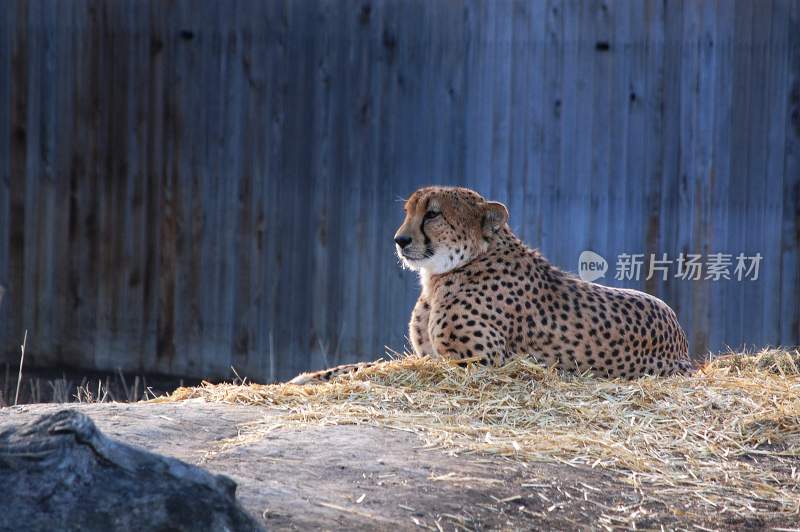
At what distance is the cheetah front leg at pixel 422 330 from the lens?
596cm

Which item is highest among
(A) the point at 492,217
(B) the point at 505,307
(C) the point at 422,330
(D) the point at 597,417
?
(A) the point at 492,217

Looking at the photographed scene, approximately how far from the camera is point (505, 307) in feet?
19.0

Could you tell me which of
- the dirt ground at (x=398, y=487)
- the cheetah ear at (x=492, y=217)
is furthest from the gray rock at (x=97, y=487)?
the cheetah ear at (x=492, y=217)

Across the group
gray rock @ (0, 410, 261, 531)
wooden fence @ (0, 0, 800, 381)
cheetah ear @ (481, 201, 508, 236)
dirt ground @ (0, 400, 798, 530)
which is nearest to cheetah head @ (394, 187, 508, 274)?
cheetah ear @ (481, 201, 508, 236)

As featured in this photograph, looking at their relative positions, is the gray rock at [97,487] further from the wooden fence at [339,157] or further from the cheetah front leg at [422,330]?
the wooden fence at [339,157]

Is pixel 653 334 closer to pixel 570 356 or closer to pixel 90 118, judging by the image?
pixel 570 356

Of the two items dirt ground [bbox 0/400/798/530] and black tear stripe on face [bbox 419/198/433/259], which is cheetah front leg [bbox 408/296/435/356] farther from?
dirt ground [bbox 0/400/798/530]

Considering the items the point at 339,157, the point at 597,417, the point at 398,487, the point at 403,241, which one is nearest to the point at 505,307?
the point at 403,241

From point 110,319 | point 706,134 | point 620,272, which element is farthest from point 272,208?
point 706,134

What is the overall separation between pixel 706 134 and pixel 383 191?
236cm

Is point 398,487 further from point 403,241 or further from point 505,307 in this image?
→ point 403,241

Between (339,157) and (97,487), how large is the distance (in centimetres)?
593

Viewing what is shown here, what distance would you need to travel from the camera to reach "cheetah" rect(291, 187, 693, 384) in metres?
5.73

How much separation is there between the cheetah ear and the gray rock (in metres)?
3.15
